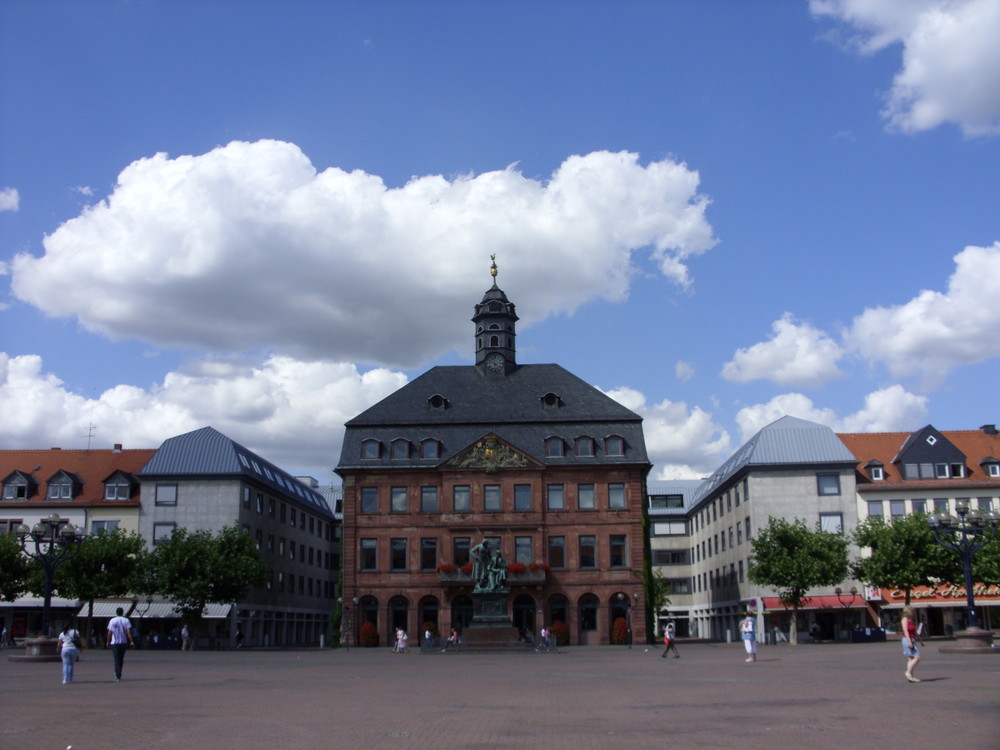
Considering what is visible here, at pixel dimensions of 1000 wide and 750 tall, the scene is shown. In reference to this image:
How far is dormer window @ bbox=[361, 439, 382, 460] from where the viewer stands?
7188 cm

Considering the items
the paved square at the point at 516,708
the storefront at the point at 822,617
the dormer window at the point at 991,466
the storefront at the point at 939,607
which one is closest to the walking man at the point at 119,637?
the paved square at the point at 516,708

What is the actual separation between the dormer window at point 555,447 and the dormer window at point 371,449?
11.8 metres

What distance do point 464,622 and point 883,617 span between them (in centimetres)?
2875

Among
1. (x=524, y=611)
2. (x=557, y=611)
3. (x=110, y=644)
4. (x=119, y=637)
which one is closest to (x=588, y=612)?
(x=557, y=611)

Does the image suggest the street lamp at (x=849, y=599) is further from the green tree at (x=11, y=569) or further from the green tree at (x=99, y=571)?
the green tree at (x=11, y=569)

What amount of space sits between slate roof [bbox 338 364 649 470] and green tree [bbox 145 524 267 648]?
965 centimetres

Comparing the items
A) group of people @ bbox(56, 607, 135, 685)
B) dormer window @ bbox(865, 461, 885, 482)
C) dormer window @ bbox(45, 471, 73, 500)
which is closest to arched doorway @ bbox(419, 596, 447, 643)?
dormer window @ bbox(45, 471, 73, 500)

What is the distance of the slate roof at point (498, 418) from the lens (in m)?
71.7

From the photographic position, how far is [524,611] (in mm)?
69438

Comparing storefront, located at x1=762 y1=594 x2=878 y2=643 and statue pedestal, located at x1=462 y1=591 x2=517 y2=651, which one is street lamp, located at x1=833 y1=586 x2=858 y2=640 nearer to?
storefront, located at x1=762 y1=594 x2=878 y2=643

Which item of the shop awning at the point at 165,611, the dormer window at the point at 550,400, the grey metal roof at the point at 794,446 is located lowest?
the shop awning at the point at 165,611

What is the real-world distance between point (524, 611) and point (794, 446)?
73.8 ft

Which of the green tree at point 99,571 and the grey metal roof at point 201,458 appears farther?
the grey metal roof at point 201,458

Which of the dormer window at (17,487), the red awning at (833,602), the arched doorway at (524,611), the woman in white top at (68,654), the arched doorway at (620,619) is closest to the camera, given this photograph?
the woman in white top at (68,654)
